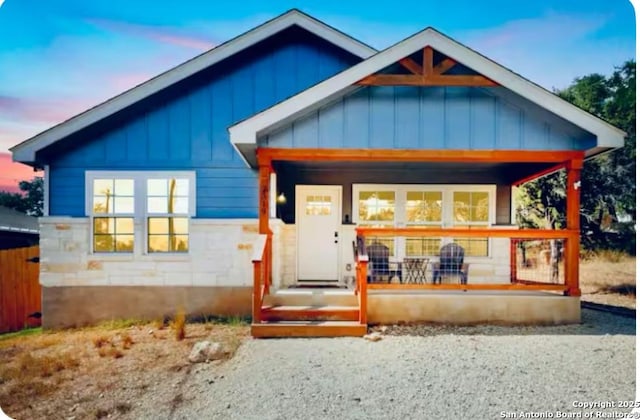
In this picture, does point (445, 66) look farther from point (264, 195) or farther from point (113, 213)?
point (113, 213)

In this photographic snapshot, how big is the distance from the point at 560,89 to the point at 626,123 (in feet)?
13.4

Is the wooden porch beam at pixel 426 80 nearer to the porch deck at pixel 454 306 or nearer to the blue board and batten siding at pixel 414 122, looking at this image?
the blue board and batten siding at pixel 414 122

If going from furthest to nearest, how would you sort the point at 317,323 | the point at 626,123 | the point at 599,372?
the point at 626,123, the point at 317,323, the point at 599,372

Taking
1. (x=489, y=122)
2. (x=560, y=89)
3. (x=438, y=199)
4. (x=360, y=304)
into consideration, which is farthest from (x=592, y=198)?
(x=360, y=304)

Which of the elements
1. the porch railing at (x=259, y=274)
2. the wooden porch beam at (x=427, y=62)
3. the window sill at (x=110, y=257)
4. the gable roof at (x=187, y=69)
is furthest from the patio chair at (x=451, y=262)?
the window sill at (x=110, y=257)

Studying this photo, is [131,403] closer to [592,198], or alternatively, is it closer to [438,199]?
[438,199]

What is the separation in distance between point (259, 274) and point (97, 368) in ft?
7.66

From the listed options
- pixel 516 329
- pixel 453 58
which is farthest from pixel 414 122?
pixel 516 329

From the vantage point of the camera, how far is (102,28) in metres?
6.01

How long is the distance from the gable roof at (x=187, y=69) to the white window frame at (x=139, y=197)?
0.86m

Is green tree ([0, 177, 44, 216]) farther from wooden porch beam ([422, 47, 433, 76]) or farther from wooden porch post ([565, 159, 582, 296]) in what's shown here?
wooden porch post ([565, 159, 582, 296])

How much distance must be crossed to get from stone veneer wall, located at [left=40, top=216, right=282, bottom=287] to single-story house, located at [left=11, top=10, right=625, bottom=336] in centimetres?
3

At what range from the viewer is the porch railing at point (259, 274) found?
18.6 feet

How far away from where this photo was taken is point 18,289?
8.06m
